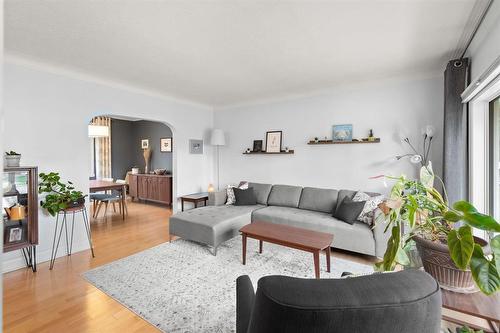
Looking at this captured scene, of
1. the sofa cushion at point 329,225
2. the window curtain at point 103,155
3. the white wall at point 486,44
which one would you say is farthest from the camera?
the window curtain at point 103,155

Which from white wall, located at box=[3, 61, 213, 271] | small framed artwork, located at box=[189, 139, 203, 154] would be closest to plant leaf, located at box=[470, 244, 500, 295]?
white wall, located at box=[3, 61, 213, 271]

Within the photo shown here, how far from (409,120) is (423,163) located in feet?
2.07

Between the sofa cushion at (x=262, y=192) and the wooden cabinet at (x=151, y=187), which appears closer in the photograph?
the sofa cushion at (x=262, y=192)

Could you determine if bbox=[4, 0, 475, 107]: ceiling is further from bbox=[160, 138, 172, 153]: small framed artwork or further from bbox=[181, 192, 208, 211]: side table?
bbox=[160, 138, 172, 153]: small framed artwork

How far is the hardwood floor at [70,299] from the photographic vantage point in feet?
6.23

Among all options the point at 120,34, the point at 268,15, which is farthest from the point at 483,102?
the point at 120,34

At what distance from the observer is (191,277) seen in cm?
261

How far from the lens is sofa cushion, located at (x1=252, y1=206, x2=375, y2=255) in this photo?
9.95 ft

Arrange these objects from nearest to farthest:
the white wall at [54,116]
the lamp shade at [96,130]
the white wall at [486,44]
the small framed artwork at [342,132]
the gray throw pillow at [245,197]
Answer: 1. the white wall at [486,44]
2. the white wall at [54,116]
3. the small framed artwork at [342,132]
4. the gray throw pillow at [245,197]
5. the lamp shade at [96,130]

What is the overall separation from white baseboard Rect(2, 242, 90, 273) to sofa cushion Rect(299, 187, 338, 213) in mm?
3249

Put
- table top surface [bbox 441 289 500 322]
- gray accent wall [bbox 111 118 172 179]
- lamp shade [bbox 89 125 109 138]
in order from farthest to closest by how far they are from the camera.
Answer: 1. gray accent wall [bbox 111 118 172 179]
2. lamp shade [bbox 89 125 109 138]
3. table top surface [bbox 441 289 500 322]

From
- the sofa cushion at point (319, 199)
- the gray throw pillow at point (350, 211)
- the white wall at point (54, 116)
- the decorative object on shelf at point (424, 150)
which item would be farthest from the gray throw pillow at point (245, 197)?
the decorative object on shelf at point (424, 150)

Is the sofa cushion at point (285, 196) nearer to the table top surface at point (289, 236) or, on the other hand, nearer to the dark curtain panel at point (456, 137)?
the table top surface at point (289, 236)

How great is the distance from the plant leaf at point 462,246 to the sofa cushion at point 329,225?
2249mm
